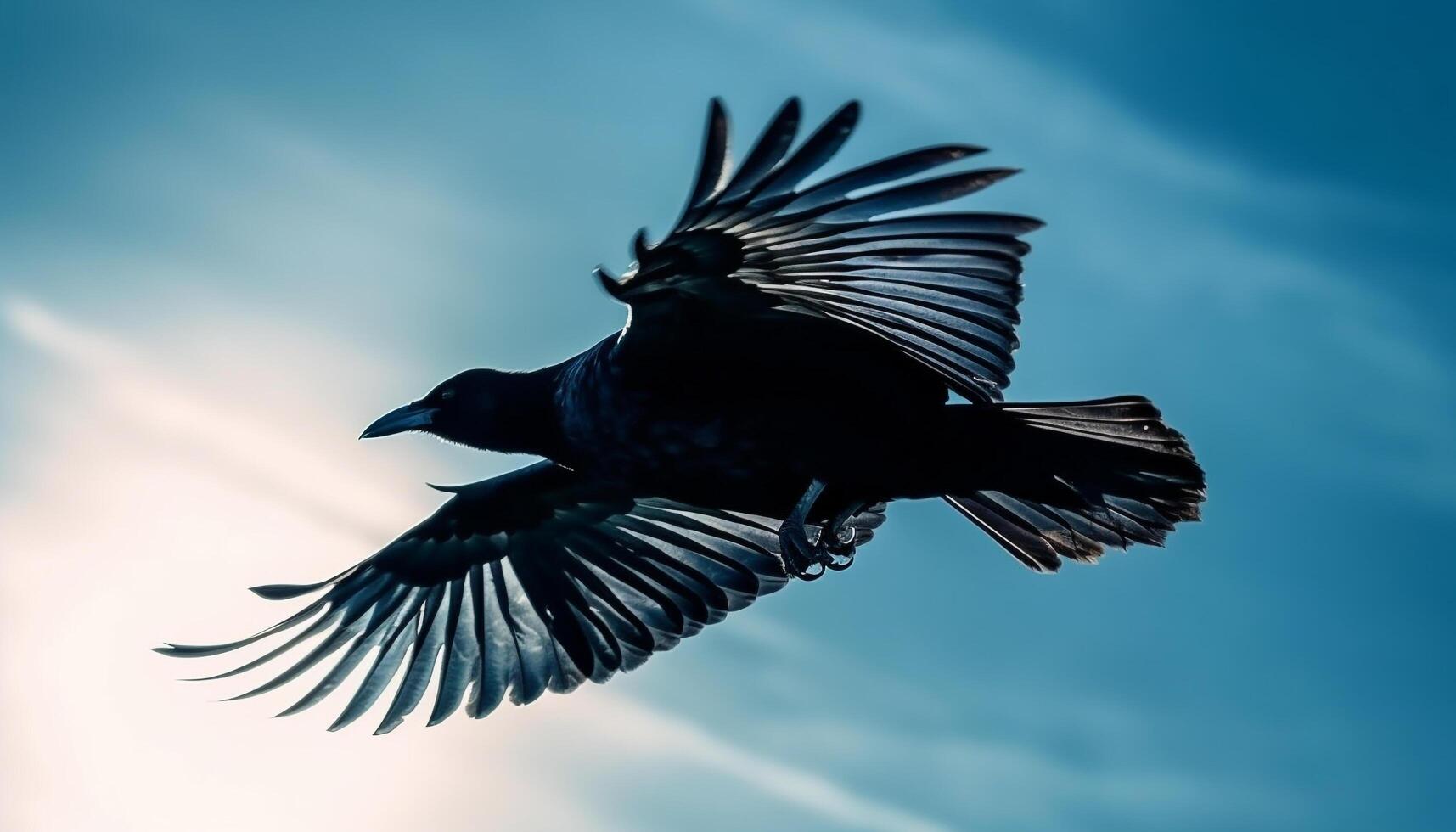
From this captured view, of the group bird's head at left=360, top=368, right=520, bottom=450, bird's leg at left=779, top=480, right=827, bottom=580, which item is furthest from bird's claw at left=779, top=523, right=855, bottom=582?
bird's head at left=360, top=368, right=520, bottom=450

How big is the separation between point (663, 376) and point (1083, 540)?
2.24 metres

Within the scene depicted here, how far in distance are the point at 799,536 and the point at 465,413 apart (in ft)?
6.98

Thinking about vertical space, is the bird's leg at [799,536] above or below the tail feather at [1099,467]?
below

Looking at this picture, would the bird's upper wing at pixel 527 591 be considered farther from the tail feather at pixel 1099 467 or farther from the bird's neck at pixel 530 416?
the tail feather at pixel 1099 467

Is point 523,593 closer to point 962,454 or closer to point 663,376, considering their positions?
point 663,376

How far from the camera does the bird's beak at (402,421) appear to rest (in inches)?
346

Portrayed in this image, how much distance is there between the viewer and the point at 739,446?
24.2ft

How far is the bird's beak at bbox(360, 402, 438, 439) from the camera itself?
878cm

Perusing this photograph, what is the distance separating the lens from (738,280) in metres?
6.38

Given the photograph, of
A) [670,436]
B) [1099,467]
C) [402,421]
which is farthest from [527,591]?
[1099,467]

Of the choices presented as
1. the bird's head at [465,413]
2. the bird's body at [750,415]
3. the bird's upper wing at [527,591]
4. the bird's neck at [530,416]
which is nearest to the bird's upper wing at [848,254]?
the bird's body at [750,415]

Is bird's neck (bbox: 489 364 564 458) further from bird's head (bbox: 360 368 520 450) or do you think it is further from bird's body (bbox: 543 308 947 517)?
bird's body (bbox: 543 308 947 517)

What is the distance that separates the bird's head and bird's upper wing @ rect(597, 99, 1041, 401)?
1940 millimetres

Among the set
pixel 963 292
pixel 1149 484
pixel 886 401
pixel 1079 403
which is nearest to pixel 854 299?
pixel 963 292
